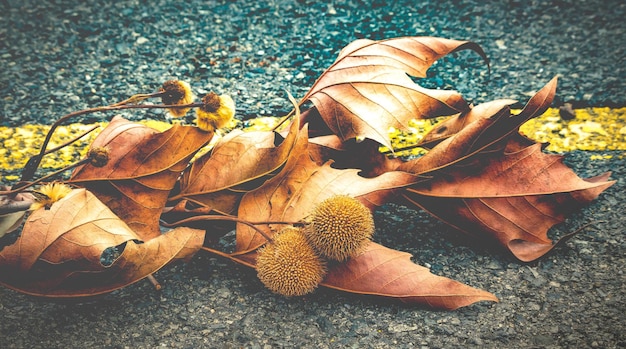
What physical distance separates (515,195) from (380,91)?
48cm

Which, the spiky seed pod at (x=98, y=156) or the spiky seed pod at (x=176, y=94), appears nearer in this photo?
the spiky seed pod at (x=98, y=156)

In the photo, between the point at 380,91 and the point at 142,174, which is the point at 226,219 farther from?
the point at 380,91

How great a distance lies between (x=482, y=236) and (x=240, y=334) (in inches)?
28.0

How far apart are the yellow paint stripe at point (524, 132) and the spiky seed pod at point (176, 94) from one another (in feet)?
1.62

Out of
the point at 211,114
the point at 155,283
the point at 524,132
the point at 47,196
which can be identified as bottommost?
the point at 155,283

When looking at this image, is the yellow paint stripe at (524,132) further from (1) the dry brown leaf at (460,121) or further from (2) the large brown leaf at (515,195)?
(2) the large brown leaf at (515,195)

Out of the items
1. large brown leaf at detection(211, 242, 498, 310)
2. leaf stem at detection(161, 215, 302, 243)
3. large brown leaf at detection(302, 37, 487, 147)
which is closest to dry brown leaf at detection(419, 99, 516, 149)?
large brown leaf at detection(302, 37, 487, 147)

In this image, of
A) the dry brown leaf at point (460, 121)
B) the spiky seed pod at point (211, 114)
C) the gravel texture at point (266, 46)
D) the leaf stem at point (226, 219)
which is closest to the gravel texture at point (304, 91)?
the gravel texture at point (266, 46)

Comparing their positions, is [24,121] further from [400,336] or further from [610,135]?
[610,135]

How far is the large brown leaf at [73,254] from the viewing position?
123 centimetres

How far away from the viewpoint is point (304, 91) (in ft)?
7.18

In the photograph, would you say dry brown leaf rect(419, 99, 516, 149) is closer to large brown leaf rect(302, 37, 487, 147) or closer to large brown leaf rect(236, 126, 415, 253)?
large brown leaf rect(302, 37, 487, 147)

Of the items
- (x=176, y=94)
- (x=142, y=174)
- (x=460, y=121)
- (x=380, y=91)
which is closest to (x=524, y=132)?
(x=460, y=121)

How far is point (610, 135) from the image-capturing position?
6.39 ft
